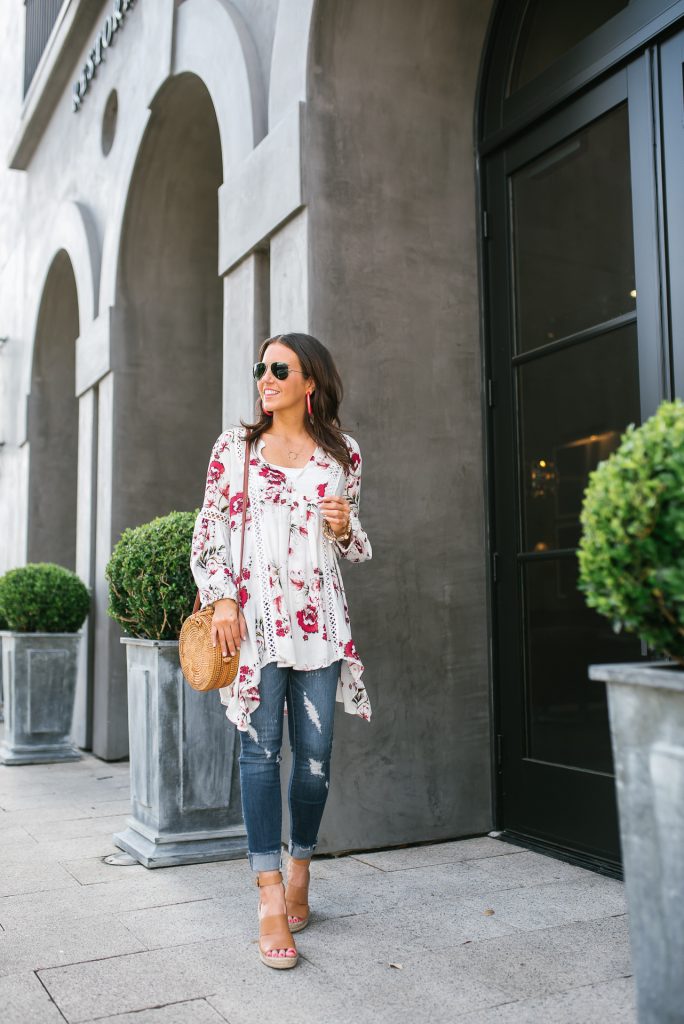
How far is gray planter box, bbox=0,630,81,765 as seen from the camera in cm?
795

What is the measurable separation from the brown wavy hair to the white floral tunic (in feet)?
0.16

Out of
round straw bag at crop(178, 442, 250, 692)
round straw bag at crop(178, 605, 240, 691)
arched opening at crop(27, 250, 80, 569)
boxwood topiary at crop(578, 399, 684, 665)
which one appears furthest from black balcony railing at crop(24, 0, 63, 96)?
boxwood topiary at crop(578, 399, 684, 665)

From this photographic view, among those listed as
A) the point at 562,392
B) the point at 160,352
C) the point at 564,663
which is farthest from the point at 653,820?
the point at 160,352

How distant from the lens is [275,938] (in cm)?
318

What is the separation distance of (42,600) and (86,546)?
39.9 inches

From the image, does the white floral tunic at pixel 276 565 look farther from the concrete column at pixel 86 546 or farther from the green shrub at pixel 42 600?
the concrete column at pixel 86 546

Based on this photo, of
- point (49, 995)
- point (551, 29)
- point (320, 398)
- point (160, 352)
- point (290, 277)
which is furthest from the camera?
point (160, 352)

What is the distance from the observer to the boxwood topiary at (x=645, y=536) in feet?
6.44

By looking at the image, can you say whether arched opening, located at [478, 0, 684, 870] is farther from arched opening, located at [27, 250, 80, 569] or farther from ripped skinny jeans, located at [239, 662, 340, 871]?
arched opening, located at [27, 250, 80, 569]

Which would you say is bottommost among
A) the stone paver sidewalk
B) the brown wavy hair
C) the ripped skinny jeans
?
the stone paver sidewalk

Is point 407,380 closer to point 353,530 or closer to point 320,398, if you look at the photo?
point 320,398

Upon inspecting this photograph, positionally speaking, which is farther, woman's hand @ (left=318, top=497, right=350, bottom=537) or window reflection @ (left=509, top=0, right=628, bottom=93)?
window reflection @ (left=509, top=0, right=628, bottom=93)

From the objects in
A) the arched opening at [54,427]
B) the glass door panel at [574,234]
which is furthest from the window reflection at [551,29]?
the arched opening at [54,427]

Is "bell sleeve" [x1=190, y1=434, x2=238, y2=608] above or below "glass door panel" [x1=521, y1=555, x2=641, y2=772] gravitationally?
above
